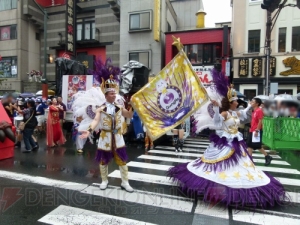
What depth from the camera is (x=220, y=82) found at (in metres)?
4.28

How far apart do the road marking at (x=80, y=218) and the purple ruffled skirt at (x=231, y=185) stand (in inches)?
44.6

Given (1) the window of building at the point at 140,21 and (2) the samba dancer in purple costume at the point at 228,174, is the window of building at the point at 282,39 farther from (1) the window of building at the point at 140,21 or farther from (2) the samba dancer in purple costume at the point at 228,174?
(2) the samba dancer in purple costume at the point at 228,174

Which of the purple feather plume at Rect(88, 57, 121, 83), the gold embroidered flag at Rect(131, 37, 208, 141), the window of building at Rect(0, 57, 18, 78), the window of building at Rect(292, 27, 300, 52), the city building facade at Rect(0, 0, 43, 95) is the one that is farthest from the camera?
the window of building at Rect(0, 57, 18, 78)

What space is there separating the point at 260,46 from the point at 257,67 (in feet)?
5.48

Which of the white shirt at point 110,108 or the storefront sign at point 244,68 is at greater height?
the storefront sign at point 244,68

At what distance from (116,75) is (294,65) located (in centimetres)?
1647

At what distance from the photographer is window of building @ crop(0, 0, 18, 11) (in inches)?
925

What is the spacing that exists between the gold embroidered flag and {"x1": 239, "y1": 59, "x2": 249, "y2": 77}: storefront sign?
610 inches

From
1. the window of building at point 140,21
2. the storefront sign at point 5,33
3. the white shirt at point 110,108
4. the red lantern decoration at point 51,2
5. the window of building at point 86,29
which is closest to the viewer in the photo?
the white shirt at point 110,108

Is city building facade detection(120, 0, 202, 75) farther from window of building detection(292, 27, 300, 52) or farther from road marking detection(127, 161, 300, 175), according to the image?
road marking detection(127, 161, 300, 175)

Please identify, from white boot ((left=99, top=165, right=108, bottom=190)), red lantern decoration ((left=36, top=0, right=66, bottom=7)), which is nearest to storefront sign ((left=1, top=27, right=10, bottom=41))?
red lantern decoration ((left=36, top=0, right=66, bottom=7))

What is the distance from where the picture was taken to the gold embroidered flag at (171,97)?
13.3 ft

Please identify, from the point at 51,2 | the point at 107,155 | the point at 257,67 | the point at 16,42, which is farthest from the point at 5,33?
the point at 107,155

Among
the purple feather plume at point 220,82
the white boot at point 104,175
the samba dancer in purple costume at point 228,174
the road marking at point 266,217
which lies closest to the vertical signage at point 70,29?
the white boot at point 104,175
